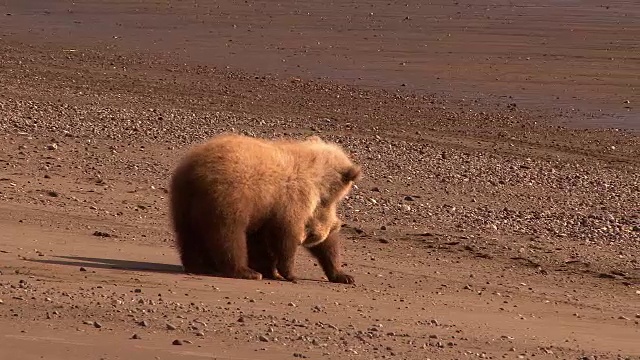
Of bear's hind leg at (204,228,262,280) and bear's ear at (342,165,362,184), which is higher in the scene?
bear's ear at (342,165,362,184)

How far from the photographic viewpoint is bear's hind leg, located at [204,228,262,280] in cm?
1100

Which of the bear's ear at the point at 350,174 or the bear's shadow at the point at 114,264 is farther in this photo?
the bear's ear at the point at 350,174

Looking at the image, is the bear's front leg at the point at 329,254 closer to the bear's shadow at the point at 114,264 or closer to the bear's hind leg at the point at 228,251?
the bear's hind leg at the point at 228,251

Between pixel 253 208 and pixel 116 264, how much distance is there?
1.14 m

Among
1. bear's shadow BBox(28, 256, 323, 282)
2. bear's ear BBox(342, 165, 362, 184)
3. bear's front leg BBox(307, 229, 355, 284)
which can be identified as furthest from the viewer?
bear's ear BBox(342, 165, 362, 184)

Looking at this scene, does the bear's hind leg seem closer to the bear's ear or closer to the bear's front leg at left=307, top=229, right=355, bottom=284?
the bear's front leg at left=307, top=229, right=355, bottom=284

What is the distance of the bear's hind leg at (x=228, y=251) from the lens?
11.0 meters

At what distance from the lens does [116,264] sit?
37.1 feet

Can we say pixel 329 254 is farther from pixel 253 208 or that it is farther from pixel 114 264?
pixel 114 264

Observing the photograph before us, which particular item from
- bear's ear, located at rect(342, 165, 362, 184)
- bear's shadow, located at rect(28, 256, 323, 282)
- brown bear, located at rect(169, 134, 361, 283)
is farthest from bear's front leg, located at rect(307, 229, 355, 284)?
bear's shadow, located at rect(28, 256, 323, 282)

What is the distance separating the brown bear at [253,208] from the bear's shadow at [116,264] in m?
0.25

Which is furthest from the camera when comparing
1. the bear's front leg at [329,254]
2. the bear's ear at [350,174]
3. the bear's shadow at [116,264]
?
the bear's ear at [350,174]

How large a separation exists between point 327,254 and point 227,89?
1295 centimetres

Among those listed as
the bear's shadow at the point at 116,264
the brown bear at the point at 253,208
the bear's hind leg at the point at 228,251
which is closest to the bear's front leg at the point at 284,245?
the brown bear at the point at 253,208
